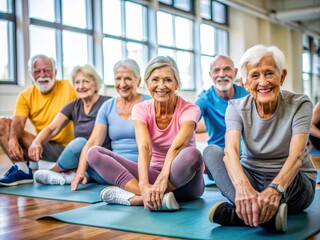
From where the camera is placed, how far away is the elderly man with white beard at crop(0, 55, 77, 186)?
12.9 feet

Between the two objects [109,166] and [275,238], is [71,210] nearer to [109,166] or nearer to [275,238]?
[109,166]

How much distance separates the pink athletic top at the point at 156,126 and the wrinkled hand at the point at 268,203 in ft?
2.73

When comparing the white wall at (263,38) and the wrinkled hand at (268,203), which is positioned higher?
the white wall at (263,38)

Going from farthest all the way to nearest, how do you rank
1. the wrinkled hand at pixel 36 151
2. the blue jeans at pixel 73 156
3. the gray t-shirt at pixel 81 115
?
the gray t-shirt at pixel 81 115 < the wrinkled hand at pixel 36 151 < the blue jeans at pixel 73 156

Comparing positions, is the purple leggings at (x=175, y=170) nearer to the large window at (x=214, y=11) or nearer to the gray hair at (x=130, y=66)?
the gray hair at (x=130, y=66)

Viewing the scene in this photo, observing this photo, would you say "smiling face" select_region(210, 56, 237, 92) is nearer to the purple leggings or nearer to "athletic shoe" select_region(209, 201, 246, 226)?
the purple leggings

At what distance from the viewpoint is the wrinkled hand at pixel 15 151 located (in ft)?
12.4

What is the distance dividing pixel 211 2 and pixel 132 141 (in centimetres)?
973

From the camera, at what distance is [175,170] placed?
100 inches

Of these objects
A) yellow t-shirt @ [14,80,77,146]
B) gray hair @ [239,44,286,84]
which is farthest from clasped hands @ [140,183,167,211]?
yellow t-shirt @ [14,80,77,146]

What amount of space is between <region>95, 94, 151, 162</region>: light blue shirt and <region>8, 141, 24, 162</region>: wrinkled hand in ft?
2.74

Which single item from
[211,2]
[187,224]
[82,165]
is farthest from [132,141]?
[211,2]

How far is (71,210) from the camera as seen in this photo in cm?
266

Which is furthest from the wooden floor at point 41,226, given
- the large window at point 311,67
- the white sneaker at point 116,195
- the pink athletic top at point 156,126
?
the large window at point 311,67
